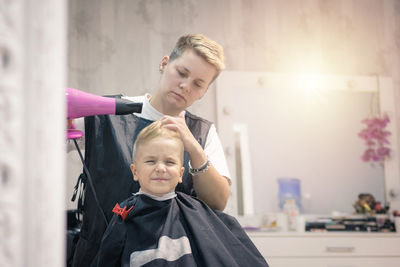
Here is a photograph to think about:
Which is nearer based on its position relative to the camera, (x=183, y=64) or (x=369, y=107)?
(x=183, y=64)

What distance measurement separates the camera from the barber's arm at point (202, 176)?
117cm

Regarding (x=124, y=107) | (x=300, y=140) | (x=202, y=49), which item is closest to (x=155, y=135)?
(x=124, y=107)

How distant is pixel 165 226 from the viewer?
116 cm

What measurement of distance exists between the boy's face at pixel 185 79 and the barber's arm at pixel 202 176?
0.46 ft

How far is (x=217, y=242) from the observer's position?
1.15m

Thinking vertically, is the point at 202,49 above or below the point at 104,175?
above

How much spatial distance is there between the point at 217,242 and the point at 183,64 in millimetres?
589

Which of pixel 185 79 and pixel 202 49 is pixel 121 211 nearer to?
pixel 185 79

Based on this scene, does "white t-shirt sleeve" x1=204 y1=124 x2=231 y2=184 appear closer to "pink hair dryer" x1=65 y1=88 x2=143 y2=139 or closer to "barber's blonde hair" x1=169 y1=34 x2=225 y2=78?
"barber's blonde hair" x1=169 y1=34 x2=225 y2=78

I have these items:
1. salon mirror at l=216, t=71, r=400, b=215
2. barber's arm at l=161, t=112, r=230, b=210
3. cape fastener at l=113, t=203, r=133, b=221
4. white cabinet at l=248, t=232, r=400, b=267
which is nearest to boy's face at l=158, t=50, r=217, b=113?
barber's arm at l=161, t=112, r=230, b=210

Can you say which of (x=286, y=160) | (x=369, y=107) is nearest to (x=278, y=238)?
(x=286, y=160)

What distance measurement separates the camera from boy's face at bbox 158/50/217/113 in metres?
1.36

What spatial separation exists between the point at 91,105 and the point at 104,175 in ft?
1.34

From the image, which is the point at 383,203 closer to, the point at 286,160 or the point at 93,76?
the point at 286,160
